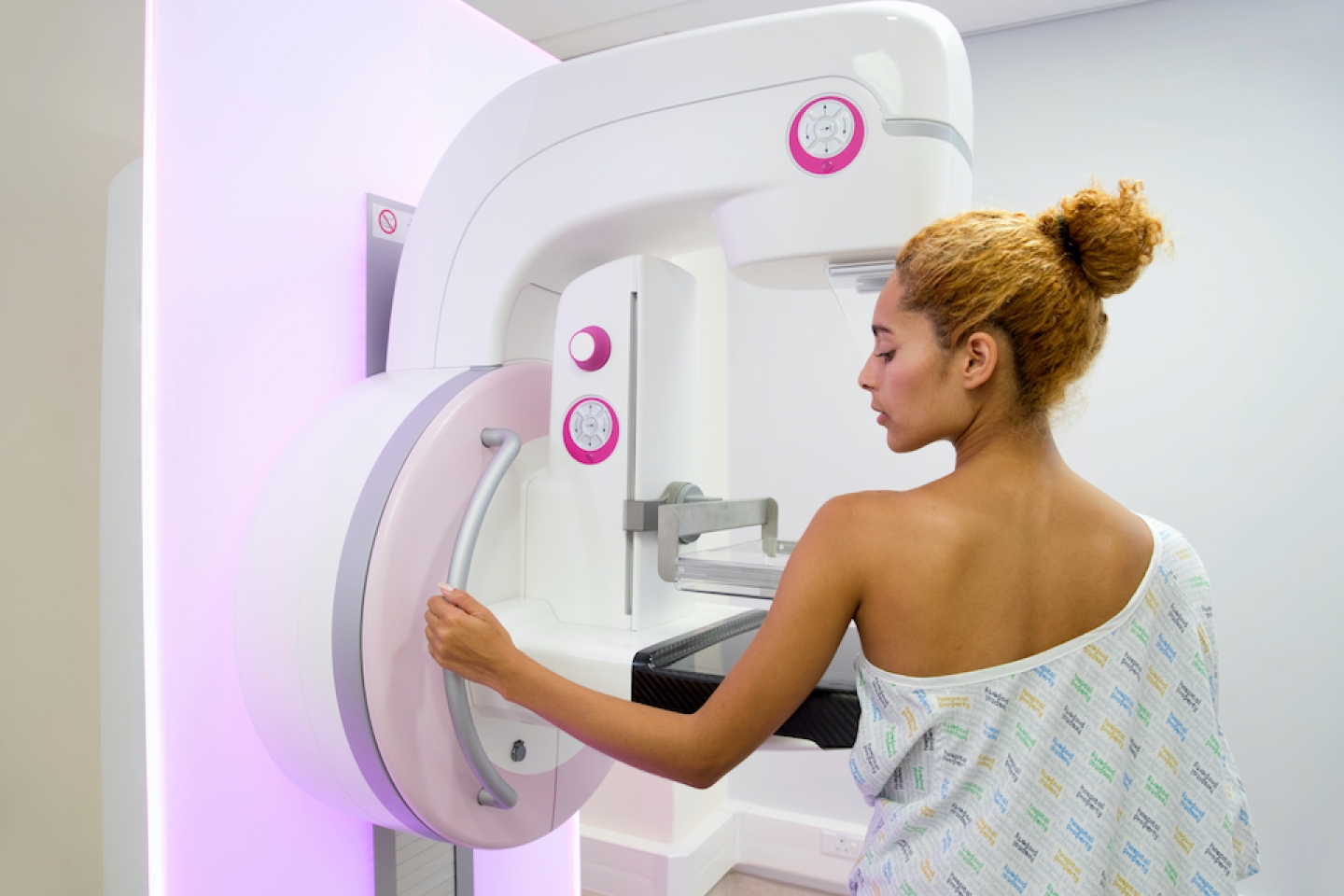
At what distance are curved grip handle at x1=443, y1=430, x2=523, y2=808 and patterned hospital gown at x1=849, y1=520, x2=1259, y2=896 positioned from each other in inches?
20.2

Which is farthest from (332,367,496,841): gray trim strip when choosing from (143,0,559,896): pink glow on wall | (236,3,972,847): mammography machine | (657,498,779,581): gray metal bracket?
(657,498,779,581): gray metal bracket

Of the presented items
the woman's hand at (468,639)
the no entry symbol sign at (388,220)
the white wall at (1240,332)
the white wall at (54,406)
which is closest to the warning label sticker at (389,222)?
the no entry symbol sign at (388,220)

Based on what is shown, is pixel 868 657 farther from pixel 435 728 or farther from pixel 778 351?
pixel 778 351

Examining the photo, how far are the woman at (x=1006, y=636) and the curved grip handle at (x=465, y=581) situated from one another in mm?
295

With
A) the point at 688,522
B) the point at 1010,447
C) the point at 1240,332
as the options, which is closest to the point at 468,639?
the point at 688,522

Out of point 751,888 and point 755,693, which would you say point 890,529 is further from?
point 751,888

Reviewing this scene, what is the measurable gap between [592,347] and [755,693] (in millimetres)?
526

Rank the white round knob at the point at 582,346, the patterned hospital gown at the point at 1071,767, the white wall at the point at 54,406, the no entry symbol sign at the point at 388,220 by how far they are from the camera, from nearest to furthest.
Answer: the patterned hospital gown at the point at 1071,767, the white wall at the point at 54,406, the white round knob at the point at 582,346, the no entry symbol sign at the point at 388,220

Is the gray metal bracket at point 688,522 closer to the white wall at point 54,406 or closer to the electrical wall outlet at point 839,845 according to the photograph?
the white wall at point 54,406

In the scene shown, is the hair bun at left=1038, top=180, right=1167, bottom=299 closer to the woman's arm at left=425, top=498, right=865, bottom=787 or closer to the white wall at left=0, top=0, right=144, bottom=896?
the woman's arm at left=425, top=498, right=865, bottom=787

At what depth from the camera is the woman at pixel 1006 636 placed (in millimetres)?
823

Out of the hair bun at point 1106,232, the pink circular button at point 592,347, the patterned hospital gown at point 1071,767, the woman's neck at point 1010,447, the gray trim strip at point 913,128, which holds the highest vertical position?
the gray trim strip at point 913,128

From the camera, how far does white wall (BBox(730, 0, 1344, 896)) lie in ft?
7.82

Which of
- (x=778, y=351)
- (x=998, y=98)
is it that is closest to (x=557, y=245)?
(x=778, y=351)
